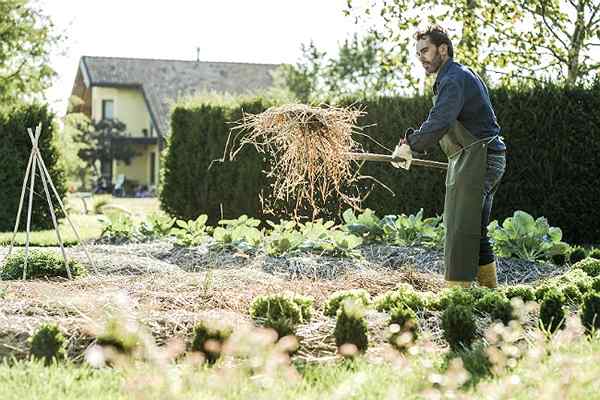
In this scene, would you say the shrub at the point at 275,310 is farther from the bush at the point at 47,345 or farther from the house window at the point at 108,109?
the house window at the point at 108,109

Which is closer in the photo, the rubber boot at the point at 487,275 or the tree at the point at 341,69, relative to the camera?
the rubber boot at the point at 487,275

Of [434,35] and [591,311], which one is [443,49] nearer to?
[434,35]

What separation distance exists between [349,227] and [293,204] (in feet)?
9.27

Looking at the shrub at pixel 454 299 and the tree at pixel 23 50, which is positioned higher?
the tree at pixel 23 50

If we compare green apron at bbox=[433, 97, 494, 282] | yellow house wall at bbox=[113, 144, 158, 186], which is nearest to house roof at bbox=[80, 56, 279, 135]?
yellow house wall at bbox=[113, 144, 158, 186]

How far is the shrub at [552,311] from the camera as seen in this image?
160 inches

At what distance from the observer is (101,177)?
1305 inches

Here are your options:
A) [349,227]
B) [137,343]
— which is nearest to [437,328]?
[137,343]

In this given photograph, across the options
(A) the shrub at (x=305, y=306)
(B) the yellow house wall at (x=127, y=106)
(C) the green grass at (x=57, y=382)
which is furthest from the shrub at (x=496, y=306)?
(B) the yellow house wall at (x=127, y=106)

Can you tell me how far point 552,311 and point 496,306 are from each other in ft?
0.84

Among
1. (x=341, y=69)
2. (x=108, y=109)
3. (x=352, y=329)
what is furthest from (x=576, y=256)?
(x=108, y=109)

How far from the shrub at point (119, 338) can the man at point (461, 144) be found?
2.27 meters

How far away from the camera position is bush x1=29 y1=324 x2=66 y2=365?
351 centimetres

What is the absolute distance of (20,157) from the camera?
12.5m
